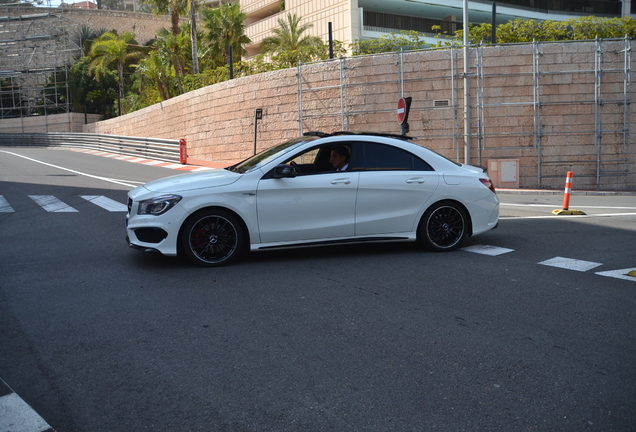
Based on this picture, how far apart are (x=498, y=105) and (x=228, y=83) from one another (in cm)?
1141

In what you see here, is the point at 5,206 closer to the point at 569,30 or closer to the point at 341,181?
the point at 341,181

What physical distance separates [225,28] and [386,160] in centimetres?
3529

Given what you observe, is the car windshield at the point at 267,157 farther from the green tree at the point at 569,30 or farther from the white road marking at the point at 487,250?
the green tree at the point at 569,30

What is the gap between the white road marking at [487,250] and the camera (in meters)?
7.98

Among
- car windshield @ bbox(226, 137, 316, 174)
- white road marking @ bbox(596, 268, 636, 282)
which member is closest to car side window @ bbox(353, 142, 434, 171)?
car windshield @ bbox(226, 137, 316, 174)

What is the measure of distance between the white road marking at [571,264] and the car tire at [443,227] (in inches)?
44.0

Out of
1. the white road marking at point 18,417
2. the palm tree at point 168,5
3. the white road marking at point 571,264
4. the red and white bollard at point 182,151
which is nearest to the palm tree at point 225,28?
the palm tree at point 168,5

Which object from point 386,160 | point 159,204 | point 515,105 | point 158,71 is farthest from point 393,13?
point 159,204

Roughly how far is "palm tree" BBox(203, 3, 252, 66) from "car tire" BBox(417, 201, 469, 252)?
3458cm

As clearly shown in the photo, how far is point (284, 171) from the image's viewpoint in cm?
717

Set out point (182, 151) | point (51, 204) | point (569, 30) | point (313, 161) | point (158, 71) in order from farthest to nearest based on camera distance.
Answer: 1. point (158, 71)
2. point (182, 151)
3. point (569, 30)
4. point (51, 204)
5. point (313, 161)

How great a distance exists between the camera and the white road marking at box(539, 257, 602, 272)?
7.16 m

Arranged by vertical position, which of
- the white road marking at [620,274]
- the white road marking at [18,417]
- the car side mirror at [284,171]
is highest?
the car side mirror at [284,171]

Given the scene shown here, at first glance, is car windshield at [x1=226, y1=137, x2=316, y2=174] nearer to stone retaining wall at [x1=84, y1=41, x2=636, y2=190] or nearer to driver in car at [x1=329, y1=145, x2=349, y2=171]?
driver in car at [x1=329, y1=145, x2=349, y2=171]
